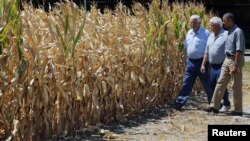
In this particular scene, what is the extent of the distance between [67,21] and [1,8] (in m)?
1.35

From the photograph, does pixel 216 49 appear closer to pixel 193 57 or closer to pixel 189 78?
pixel 193 57

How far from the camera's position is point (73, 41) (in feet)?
25.5

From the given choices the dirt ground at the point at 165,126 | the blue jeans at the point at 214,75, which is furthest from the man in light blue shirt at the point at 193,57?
the dirt ground at the point at 165,126

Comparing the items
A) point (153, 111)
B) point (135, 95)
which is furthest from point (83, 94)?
point (153, 111)

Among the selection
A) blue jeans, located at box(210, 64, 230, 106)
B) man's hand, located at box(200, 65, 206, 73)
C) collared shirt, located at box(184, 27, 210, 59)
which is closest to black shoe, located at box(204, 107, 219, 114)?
blue jeans, located at box(210, 64, 230, 106)

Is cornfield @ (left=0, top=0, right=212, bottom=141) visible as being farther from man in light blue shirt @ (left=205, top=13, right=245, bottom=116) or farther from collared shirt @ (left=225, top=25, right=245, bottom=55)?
collared shirt @ (left=225, top=25, right=245, bottom=55)

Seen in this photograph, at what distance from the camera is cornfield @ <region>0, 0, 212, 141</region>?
6.59m

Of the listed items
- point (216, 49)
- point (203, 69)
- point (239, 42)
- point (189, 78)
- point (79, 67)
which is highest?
point (239, 42)

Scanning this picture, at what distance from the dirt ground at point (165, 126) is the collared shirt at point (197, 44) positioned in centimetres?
102

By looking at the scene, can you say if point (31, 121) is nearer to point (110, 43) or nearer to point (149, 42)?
point (110, 43)

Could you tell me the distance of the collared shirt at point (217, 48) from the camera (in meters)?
9.66

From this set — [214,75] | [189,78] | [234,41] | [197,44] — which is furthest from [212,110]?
[234,41]

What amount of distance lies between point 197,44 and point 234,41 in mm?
924

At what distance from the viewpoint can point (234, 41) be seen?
9.31 meters
